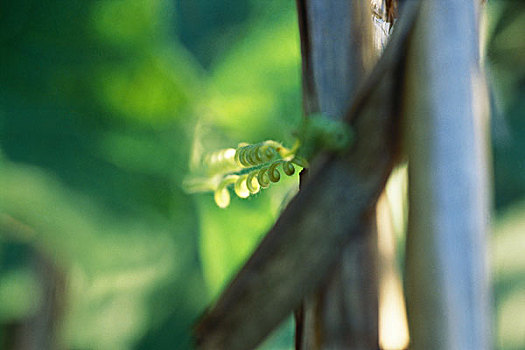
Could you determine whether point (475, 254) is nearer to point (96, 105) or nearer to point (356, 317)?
point (356, 317)

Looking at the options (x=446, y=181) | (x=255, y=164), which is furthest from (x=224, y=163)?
(x=446, y=181)

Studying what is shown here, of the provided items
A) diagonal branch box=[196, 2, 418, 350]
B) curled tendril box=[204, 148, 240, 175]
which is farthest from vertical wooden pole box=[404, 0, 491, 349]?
curled tendril box=[204, 148, 240, 175]

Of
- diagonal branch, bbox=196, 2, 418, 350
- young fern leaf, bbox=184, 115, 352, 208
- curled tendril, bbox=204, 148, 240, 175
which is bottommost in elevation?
diagonal branch, bbox=196, 2, 418, 350

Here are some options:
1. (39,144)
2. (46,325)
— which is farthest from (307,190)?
(39,144)

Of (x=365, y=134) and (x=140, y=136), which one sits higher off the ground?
(x=140, y=136)

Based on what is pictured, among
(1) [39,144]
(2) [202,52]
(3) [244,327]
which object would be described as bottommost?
(3) [244,327]

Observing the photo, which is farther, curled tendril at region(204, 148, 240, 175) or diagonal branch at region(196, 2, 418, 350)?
curled tendril at region(204, 148, 240, 175)

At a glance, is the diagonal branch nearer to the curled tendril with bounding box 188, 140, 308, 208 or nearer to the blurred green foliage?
the curled tendril with bounding box 188, 140, 308, 208
